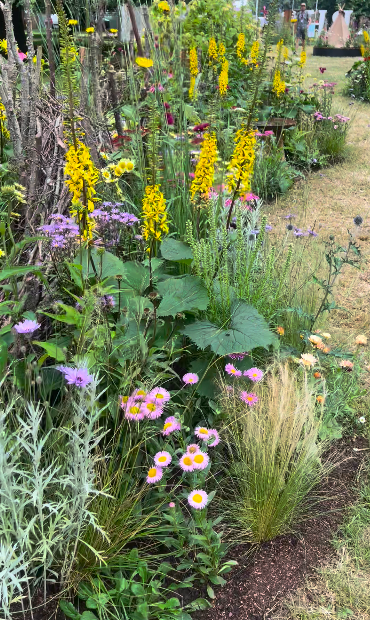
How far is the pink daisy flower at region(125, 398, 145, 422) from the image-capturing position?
1.43m

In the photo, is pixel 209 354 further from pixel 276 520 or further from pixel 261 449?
pixel 276 520

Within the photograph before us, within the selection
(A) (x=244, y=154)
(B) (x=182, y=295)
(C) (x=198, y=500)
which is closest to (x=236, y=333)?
(B) (x=182, y=295)

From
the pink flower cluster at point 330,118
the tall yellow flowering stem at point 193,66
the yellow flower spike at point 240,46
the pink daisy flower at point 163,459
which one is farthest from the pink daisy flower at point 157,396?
the yellow flower spike at point 240,46

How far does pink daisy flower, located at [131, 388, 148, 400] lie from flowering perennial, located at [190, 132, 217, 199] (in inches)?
39.4

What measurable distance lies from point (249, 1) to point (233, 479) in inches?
264

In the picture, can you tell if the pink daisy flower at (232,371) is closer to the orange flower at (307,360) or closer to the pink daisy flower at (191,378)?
the pink daisy flower at (191,378)

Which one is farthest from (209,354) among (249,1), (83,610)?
(249,1)

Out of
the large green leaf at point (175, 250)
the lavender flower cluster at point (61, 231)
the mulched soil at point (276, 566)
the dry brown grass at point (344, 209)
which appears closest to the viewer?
the mulched soil at point (276, 566)

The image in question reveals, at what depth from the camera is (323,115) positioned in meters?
5.84

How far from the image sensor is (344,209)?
4.54 m

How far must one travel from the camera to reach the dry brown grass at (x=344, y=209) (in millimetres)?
2977

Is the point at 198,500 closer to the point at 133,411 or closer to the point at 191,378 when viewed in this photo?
the point at 133,411

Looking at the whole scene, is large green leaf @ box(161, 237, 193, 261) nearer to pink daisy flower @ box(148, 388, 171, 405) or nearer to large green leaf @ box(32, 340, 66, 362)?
pink daisy flower @ box(148, 388, 171, 405)

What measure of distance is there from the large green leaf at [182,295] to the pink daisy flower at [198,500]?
2.03ft
